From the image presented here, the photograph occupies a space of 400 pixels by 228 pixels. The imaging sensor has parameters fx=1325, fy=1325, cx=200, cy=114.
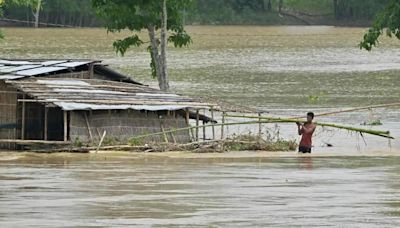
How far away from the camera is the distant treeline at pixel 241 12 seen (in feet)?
387

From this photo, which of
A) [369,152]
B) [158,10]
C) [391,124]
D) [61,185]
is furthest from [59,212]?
[391,124]

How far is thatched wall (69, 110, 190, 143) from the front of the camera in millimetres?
26906

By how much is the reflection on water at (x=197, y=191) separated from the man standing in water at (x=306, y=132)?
2.74 feet

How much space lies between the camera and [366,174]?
74.0 feet

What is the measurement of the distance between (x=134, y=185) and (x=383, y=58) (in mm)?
53560

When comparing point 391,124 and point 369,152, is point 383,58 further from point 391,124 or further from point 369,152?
point 369,152

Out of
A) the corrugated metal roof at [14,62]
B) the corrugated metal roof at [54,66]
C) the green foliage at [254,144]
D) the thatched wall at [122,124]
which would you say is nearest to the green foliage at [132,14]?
the corrugated metal roof at [54,66]

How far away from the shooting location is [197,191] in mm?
19625

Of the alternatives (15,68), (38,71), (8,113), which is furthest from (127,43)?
(8,113)

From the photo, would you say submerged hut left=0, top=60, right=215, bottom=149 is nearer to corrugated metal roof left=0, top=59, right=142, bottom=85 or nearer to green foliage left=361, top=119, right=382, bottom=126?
corrugated metal roof left=0, top=59, right=142, bottom=85

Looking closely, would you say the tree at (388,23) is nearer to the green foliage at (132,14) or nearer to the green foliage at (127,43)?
the green foliage at (132,14)

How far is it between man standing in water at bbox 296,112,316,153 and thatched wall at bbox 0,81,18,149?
5.88m

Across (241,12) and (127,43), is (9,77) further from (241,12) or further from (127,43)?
(241,12)

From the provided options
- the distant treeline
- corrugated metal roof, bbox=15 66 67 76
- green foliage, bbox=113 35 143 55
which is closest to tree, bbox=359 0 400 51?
green foliage, bbox=113 35 143 55
